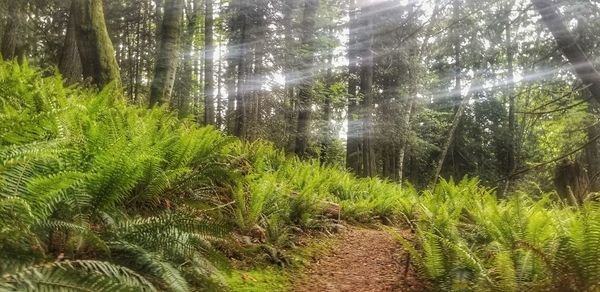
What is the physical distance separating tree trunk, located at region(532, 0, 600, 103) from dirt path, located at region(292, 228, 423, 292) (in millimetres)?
2837

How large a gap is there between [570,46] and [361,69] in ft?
27.2

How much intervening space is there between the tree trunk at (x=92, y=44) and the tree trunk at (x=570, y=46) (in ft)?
19.8

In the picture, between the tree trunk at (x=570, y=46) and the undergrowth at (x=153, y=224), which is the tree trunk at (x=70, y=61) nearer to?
the undergrowth at (x=153, y=224)

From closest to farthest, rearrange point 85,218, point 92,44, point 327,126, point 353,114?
point 85,218, point 92,44, point 353,114, point 327,126

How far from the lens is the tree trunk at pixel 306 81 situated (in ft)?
40.9

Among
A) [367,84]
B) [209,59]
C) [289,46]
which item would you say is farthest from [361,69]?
[209,59]

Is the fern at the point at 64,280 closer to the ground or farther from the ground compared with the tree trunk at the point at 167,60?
closer to the ground

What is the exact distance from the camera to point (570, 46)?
452cm

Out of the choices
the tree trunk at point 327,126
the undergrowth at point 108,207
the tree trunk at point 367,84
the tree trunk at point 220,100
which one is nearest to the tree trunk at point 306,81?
the tree trunk at point 327,126

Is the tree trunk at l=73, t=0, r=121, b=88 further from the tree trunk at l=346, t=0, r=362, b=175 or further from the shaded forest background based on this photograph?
the tree trunk at l=346, t=0, r=362, b=175

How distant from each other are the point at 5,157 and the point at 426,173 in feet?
70.1

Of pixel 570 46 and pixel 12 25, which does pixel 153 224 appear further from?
pixel 12 25

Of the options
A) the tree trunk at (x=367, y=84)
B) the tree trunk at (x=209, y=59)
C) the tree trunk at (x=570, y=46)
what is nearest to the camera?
the tree trunk at (x=570, y=46)

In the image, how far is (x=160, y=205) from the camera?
3.62 m
